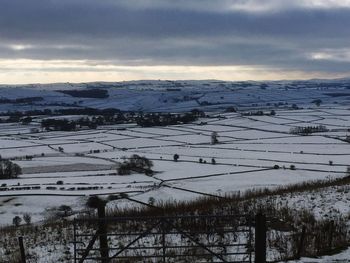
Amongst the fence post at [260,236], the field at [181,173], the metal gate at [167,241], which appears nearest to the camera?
the fence post at [260,236]

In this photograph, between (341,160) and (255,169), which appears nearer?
(255,169)

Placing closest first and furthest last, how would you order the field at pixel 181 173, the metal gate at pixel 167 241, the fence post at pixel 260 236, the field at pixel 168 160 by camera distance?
the fence post at pixel 260 236, the metal gate at pixel 167 241, the field at pixel 181 173, the field at pixel 168 160

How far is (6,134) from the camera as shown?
330 feet

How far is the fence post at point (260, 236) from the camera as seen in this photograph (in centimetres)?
916

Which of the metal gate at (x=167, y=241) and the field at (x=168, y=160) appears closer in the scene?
the metal gate at (x=167, y=241)

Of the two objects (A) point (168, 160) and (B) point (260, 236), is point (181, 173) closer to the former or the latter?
(A) point (168, 160)

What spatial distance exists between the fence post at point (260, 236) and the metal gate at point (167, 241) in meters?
0.24

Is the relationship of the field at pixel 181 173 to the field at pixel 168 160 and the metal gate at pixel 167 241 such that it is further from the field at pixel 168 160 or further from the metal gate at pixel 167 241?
the metal gate at pixel 167 241

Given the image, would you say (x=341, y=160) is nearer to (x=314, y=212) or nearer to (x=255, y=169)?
(x=255, y=169)

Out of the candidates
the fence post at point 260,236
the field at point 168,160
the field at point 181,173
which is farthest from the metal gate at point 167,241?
the field at point 168,160

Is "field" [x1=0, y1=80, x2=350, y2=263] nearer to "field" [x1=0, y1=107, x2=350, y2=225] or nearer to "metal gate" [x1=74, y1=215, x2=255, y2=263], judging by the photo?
"field" [x1=0, y1=107, x2=350, y2=225]

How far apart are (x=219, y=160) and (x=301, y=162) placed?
965cm

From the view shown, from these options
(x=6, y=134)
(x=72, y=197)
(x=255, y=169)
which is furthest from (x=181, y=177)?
(x=6, y=134)

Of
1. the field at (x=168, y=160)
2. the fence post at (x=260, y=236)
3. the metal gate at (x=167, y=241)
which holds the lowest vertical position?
the field at (x=168, y=160)
